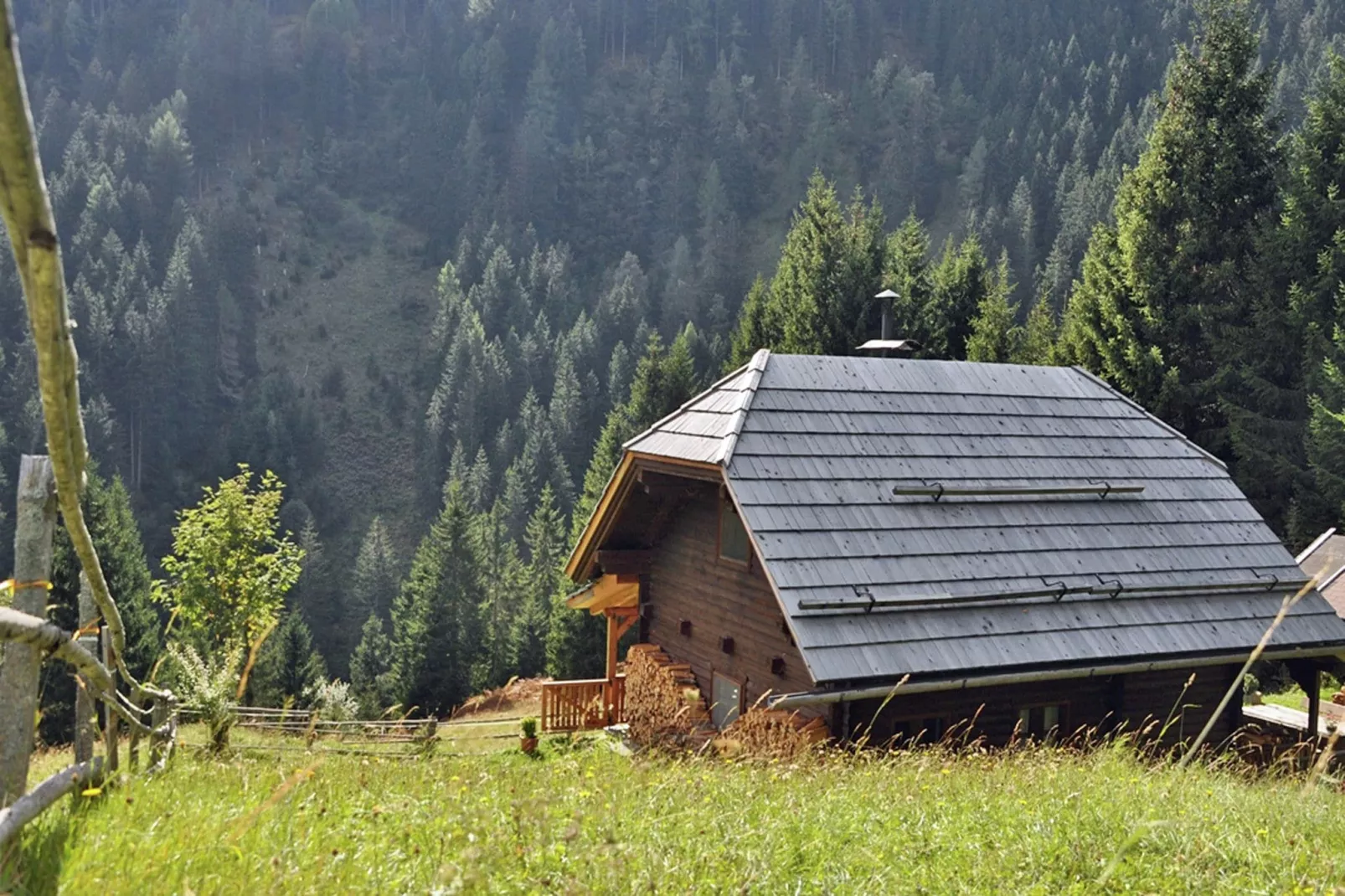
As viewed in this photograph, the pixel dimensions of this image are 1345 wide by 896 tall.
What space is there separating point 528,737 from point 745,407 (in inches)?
251

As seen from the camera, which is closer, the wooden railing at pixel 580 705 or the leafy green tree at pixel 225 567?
the wooden railing at pixel 580 705

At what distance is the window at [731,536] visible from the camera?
11477 mm

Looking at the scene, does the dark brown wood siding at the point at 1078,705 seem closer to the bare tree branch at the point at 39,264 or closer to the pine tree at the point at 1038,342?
the bare tree branch at the point at 39,264

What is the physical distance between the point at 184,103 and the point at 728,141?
5914 centimetres

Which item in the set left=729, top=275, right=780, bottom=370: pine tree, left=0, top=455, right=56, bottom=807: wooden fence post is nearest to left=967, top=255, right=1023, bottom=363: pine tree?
left=729, top=275, right=780, bottom=370: pine tree

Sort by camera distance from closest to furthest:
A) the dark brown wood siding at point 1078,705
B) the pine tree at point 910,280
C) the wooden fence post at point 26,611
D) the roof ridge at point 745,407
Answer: the wooden fence post at point 26,611 → the dark brown wood siding at point 1078,705 → the roof ridge at point 745,407 → the pine tree at point 910,280

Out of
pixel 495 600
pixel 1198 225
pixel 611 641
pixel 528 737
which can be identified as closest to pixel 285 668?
pixel 495 600

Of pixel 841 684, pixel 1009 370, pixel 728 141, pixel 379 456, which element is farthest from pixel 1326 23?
pixel 841 684

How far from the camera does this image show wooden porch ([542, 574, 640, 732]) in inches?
559

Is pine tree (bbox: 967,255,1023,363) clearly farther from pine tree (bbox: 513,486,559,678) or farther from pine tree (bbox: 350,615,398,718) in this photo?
pine tree (bbox: 350,615,398,718)

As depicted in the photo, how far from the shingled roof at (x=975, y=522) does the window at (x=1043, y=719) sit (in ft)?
2.96

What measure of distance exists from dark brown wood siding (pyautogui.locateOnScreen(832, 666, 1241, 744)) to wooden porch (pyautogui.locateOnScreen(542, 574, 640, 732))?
456cm

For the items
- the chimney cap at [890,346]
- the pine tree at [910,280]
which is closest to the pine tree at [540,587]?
the pine tree at [910,280]

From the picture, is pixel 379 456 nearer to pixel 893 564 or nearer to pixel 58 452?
pixel 893 564
